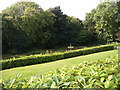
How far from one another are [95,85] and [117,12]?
17878 millimetres

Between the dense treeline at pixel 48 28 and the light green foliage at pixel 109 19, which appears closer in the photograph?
the dense treeline at pixel 48 28

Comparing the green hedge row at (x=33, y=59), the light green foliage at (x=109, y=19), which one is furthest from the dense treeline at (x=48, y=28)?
the green hedge row at (x=33, y=59)

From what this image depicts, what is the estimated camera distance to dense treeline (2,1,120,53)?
14883 mm

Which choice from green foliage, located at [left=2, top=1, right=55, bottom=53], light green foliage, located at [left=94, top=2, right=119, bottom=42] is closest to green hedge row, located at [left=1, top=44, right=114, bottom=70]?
green foliage, located at [left=2, top=1, right=55, bottom=53]

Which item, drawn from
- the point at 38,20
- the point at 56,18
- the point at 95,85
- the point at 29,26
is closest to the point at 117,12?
the point at 56,18

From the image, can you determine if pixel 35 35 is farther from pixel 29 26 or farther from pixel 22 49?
pixel 22 49

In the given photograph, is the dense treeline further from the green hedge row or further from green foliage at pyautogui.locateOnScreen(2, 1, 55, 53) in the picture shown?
the green hedge row

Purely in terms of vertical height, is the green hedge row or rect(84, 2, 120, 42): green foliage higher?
rect(84, 2, 120, 42): green foliage

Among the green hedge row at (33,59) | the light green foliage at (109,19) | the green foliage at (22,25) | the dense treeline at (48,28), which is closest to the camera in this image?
the green hedge row at (33,59)

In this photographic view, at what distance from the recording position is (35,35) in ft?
51.8

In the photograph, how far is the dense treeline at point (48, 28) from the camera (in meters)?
14.9

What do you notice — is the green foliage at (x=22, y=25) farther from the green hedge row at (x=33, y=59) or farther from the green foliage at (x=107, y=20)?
the green hedge row at (x=33, y=59)

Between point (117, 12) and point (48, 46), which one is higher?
point (117, 12)

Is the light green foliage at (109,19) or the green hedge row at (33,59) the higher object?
the light green foliage at (109,19)
